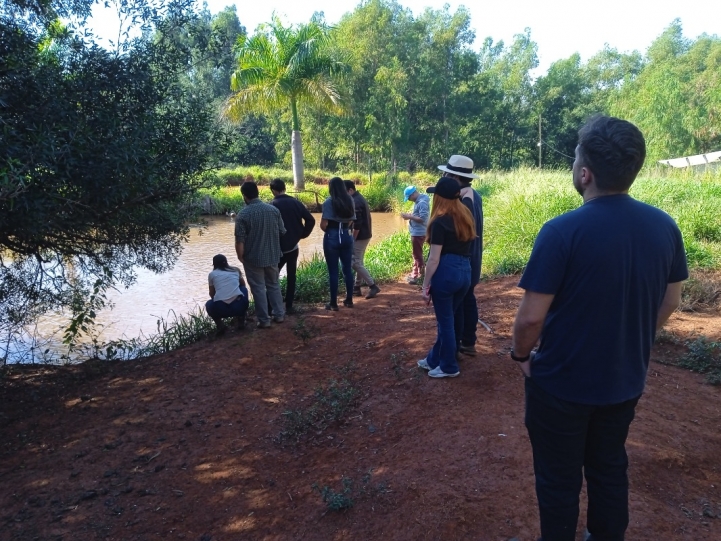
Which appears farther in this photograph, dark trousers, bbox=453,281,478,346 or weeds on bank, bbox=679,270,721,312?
weeds on bank, bbox=679,270,721,312

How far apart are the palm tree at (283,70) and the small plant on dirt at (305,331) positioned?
60.9 feet

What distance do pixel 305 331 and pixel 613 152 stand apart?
5.02 metres

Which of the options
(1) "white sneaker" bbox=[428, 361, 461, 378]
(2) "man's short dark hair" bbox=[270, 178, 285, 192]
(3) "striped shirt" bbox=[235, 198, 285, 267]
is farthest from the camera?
(2) "man's short dark hair" bbox=[270, 178, 285, 192]

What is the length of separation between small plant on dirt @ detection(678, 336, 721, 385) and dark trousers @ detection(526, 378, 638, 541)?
10.3 feet

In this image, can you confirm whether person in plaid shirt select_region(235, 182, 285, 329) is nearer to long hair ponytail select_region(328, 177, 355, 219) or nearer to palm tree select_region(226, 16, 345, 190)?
long hair ponytail select_region(328, 177, 355, 219)

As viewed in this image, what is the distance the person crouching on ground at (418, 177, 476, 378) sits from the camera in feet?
13.8

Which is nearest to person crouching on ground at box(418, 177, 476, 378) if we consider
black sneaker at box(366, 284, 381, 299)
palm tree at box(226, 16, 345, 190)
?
black sneaker at box(366, 284, 381, 299)

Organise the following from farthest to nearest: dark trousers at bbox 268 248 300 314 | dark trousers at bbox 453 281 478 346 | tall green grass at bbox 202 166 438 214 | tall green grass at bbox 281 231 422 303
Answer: tall green grass at bbox 202 166 438 214, tall green grass at bbox 281 231 422 303, dark trousers at bbox 268 248 300 314, dark trousers at bbox 453 281 478 346

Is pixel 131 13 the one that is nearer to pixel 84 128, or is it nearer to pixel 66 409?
pixel 84 128

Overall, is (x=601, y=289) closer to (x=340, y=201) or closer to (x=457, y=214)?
(x=457, y=214)

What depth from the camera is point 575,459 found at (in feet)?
7.52

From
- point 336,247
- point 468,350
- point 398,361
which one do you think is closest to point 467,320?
point 468,350

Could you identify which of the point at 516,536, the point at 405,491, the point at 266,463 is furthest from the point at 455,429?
the point at 266,463

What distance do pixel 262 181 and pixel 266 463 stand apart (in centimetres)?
2968
